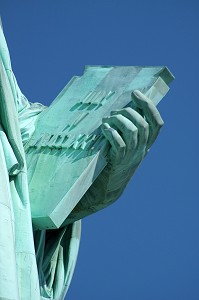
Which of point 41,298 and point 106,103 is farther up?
Answer: point 106,103

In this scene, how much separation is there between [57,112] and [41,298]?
2001mm

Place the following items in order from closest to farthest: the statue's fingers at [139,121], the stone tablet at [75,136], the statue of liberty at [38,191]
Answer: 1. the statue of liberty at [38,191]
2. the stone tablet at [75,136]
3. the statue's fingers at [139,121]

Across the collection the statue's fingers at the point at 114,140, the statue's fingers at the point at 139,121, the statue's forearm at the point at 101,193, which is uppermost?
the statue's fingers at the point at 139,121

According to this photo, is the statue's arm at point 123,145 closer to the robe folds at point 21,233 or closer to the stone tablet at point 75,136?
the stone tablet at point 75,136

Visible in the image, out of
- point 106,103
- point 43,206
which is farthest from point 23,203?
point 106,103

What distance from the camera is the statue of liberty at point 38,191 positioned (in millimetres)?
Result: 23672

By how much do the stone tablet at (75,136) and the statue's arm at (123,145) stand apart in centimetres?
15

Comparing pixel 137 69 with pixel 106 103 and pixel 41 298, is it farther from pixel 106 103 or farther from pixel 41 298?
pixel 41 298

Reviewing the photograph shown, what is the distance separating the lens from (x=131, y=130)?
2492cm

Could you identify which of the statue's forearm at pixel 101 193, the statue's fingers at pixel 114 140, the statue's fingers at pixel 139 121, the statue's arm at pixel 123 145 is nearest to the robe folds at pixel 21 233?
the statue's forearm at pixel 101 193

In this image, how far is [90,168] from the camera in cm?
2478

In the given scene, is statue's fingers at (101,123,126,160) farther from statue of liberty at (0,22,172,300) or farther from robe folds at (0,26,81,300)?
robe folds at (0,26,81,300)

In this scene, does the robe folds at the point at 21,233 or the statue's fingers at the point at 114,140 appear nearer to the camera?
the robe folds at the point at 21,233

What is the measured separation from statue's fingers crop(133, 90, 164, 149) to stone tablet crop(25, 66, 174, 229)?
0.76 feet
